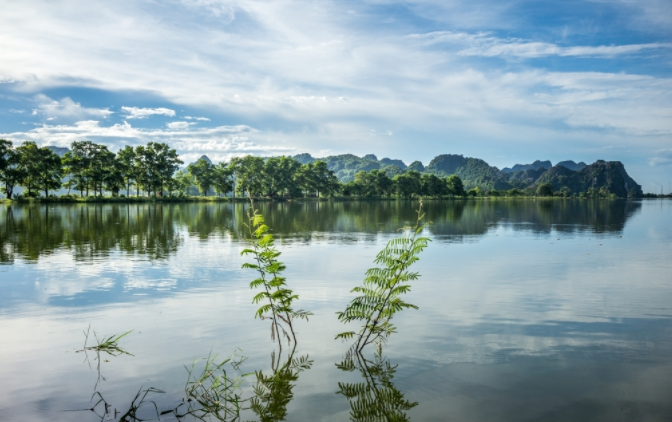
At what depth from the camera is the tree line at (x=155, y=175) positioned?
96812mm

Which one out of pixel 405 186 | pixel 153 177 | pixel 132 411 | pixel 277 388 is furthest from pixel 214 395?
pixel 405 186

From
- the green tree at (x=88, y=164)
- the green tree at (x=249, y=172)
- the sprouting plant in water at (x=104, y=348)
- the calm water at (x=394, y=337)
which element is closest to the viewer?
the calm water at (x=394, y=337)

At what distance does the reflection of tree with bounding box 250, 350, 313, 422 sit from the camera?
23.4ft

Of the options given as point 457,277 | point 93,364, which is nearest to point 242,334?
point 93,364

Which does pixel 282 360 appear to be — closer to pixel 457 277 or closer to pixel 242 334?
pixel 242 334

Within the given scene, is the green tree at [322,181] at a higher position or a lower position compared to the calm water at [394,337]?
higher

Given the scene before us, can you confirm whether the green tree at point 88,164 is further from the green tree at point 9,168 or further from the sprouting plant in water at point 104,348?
the sprouting plant in water at point 104,348

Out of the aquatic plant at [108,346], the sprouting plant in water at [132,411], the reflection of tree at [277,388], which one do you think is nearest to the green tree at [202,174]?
the aquatic plant at [108,346]

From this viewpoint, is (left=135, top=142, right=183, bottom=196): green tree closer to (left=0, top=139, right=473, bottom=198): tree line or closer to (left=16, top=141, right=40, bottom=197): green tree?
(left=0, top=139, right=473, bottom=198): tree line

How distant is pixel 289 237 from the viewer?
103 feet

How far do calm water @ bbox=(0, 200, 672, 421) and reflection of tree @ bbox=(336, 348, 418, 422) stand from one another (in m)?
0.05

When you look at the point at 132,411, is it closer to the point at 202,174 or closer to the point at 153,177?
the point at 153,177

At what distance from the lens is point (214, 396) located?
7.56 m

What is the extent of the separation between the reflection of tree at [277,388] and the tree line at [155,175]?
234ft
